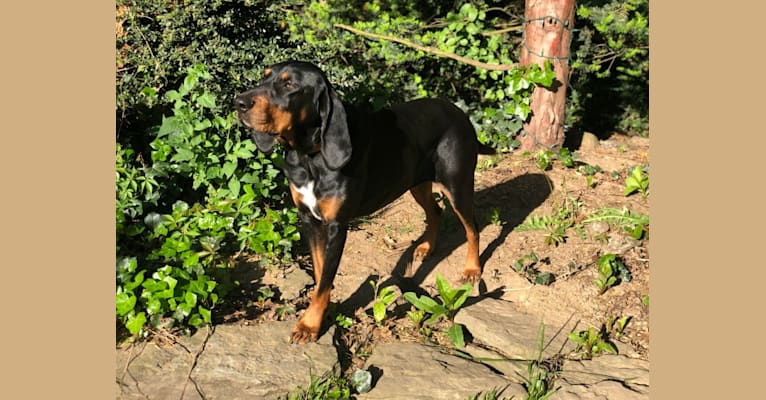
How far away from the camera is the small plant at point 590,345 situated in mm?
4734

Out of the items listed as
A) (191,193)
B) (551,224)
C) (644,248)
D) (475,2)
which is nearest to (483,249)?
(551,224)

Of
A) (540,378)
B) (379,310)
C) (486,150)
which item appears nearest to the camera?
(540,378)

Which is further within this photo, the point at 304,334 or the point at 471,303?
the point at 471,303

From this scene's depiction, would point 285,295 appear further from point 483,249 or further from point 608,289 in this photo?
point 608,289

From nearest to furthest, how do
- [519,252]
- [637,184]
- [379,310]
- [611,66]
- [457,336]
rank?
[457,336], [379,310], [519,252], [637,184], [611,66]

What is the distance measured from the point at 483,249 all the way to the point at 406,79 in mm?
3229

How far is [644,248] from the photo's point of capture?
19.8ft

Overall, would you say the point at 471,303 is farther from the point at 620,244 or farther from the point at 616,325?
the point at 620,244

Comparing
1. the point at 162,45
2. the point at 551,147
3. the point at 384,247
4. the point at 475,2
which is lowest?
the point at 384,247

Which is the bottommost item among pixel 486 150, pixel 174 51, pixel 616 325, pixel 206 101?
pixel 616 325

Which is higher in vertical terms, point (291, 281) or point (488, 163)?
point (488, 163)

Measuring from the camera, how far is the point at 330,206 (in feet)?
14.8

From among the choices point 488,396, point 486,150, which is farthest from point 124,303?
point 486,150

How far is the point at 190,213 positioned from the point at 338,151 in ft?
6.43
